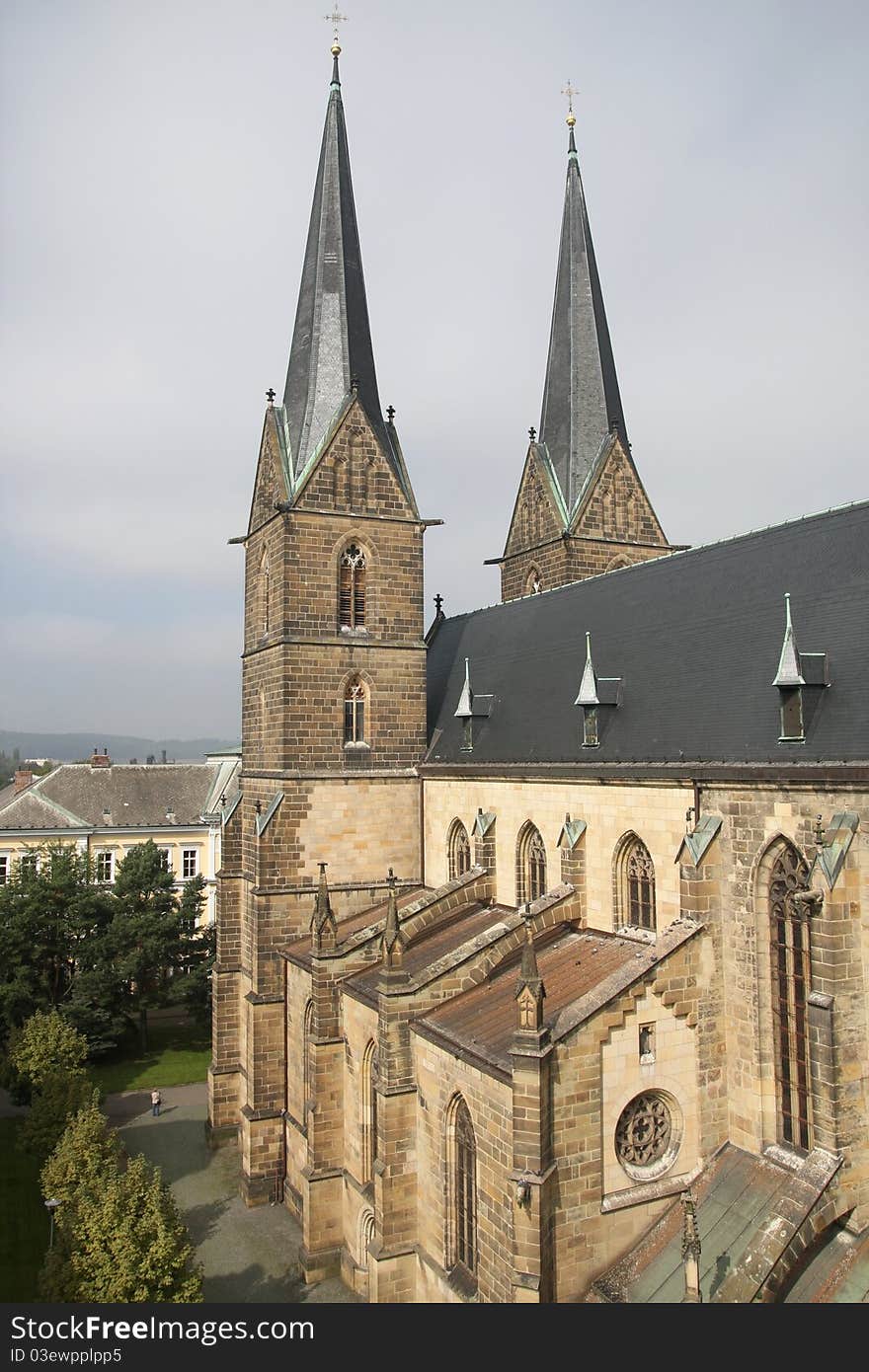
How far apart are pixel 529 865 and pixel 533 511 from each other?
1712cm

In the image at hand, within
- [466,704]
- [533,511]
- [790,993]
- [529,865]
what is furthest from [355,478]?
[790,993]

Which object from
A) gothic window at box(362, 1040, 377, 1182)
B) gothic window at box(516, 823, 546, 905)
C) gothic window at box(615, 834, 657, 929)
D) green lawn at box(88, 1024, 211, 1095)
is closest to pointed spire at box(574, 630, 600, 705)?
gothic window at box(615, 834, 657, 929)

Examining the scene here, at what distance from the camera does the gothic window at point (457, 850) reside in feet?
90.8

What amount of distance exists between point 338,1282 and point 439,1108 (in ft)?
23.1

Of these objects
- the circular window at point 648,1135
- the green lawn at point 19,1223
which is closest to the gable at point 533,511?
the circular window at point 648,1135

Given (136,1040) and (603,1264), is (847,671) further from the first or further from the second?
(136,1040)

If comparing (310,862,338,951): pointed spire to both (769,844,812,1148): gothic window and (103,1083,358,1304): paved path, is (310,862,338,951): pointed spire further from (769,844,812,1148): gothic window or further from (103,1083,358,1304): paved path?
(769,844,812,1148): gothic window

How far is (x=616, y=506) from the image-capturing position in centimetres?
3625

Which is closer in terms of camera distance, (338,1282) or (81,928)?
(338,1282)

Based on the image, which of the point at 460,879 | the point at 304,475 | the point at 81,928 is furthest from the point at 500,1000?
the point at 81,928

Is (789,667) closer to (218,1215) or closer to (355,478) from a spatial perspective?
(355,478)

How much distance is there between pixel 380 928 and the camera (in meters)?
24.7

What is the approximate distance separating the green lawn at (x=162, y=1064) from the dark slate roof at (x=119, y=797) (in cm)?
1183

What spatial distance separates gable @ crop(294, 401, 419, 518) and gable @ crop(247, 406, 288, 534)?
976 millimetres
